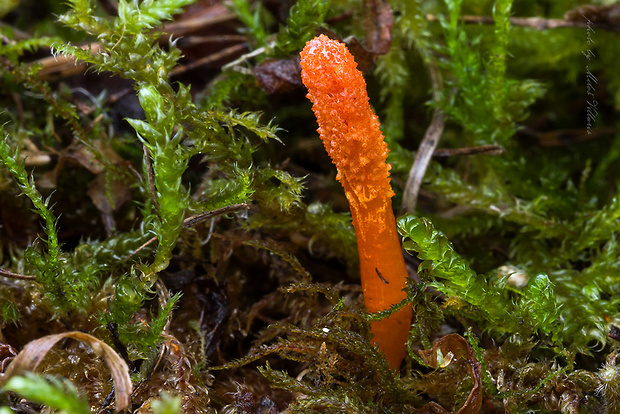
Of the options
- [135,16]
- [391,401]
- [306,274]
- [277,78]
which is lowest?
[391,401]

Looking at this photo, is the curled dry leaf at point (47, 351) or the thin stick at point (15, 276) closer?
the curled dry leaf at point (47, 351)

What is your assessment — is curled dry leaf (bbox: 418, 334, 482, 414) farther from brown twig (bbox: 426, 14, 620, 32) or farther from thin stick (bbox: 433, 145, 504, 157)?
brown twig (bbox: 426, 14, 620, 32)

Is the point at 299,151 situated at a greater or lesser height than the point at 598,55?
lesser

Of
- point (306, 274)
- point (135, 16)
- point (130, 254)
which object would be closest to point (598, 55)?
point (306, 274)

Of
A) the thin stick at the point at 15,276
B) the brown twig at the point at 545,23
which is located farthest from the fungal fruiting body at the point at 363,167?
the brown twig at the point at 545,23

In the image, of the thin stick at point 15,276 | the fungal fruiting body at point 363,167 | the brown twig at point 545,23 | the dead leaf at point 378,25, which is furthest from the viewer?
the brown twig at point 545,23

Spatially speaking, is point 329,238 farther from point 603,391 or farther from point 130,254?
point 603,391

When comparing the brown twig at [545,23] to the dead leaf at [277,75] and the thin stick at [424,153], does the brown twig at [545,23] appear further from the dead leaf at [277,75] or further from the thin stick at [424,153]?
the dead leaf at [277,75]
